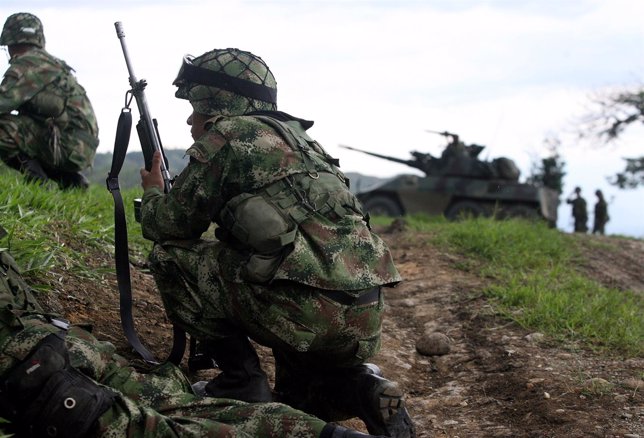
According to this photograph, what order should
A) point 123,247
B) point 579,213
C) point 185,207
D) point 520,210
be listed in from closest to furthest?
point 185,207, point 123,247, point 520,210, point 579,213

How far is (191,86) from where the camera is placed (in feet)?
11.1

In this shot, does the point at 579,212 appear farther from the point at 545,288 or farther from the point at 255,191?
the point at 255,191

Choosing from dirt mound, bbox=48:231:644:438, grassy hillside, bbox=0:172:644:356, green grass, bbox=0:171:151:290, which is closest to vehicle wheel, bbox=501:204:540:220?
grassy hillside, bbox=0:172:644:356

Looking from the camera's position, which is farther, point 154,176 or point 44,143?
point 44,143

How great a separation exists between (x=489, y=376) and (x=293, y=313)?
5.86 ft

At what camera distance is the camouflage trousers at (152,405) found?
2.40m

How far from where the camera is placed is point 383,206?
17922mm

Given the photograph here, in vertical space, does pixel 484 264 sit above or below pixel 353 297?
below

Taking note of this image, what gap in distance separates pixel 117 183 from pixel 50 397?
1520mm

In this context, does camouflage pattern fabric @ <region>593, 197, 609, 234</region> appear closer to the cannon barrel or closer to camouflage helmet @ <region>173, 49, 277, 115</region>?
the cannon barrel

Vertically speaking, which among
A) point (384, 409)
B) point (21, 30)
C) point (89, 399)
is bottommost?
point (384, 409)

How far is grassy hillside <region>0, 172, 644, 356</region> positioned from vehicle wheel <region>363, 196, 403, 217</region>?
10.2 m

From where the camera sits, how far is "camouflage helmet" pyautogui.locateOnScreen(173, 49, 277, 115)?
130 inches

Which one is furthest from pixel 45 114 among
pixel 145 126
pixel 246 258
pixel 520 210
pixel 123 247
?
pixel 520 210
